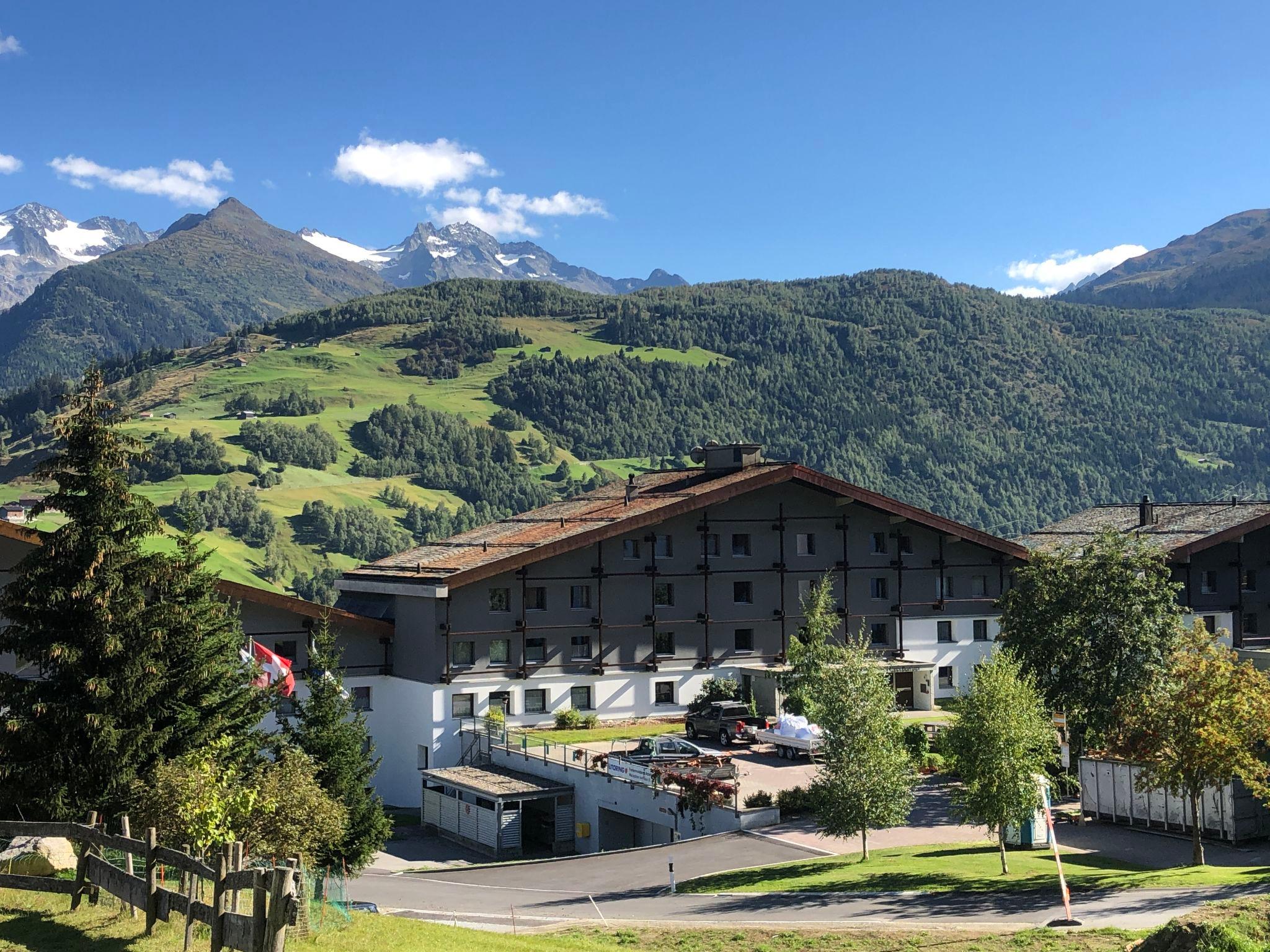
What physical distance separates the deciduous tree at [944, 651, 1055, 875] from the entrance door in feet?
102

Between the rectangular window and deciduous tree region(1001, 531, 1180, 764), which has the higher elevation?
the rectangular window

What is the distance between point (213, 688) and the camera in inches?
1300

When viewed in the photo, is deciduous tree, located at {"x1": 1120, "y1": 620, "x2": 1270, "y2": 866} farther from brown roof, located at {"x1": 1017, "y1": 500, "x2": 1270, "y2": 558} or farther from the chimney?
the chimney

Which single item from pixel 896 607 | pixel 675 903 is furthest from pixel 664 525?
pixel 675 903

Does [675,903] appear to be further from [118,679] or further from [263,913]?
[263,913]

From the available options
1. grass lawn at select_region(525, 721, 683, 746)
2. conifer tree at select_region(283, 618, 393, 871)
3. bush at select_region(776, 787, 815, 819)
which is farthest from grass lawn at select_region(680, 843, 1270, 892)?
grass lawn at select_region(525, 721, 683, 746)

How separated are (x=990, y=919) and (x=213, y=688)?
18.4 metres

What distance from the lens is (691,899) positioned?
113ft

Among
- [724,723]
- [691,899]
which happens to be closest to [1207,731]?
[691,899]

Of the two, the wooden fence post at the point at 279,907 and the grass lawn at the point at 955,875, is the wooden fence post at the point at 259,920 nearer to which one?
the wooden fence post at the point at 279,907

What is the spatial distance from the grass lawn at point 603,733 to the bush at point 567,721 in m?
0.32

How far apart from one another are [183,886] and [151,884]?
4.94 ft

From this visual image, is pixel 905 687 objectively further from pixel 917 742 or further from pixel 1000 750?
pixel 1000 750

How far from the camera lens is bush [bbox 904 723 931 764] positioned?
51781 mm
